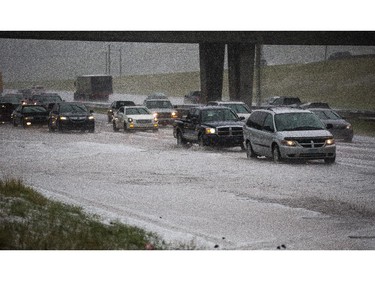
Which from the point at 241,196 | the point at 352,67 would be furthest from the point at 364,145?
the point at 241,196

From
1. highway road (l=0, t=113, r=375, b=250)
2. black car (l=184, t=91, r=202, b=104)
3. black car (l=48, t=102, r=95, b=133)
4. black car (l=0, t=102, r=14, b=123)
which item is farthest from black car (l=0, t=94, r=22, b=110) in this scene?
black car (l=184, t=91, r=202, b=104)

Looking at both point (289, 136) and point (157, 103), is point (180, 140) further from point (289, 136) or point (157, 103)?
point (289, 136)

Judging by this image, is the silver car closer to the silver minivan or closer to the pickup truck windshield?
the silver minivan

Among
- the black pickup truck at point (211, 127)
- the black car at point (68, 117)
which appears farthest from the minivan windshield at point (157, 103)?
the black car at point (68, 117)

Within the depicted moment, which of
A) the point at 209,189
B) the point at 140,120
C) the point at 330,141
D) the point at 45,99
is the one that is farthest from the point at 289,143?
the point at 140,120

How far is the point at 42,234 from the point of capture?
51.4 ft

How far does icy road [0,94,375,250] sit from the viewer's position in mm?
16406

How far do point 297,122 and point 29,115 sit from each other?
22.1ft

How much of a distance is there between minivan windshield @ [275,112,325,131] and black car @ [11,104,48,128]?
588cm
